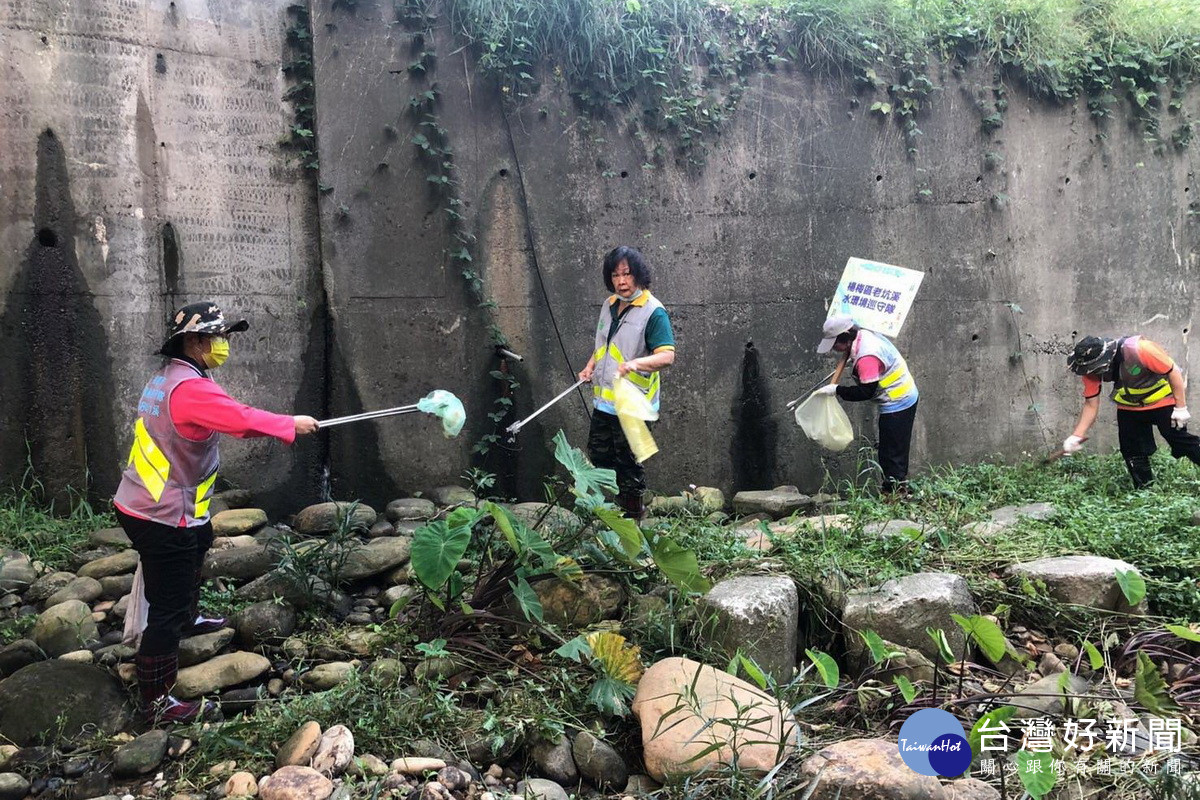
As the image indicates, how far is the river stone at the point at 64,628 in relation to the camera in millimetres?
3314

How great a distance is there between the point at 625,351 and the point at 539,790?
2.55m

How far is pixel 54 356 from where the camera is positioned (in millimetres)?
4578

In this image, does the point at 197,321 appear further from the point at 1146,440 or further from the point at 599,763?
the point at 1146,440

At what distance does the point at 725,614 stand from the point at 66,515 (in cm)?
390

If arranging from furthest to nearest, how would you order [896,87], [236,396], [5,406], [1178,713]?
[896,87] → [236,396] → [5,406] → [1178,713]

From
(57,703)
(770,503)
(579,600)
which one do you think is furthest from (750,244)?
(57,703)

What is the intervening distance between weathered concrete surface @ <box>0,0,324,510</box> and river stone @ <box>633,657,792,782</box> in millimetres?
3183

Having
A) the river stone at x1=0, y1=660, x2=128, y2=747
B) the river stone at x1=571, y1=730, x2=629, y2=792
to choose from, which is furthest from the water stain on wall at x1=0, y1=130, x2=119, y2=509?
the river stone at x1=571, y1=730, x2=629, y2=792

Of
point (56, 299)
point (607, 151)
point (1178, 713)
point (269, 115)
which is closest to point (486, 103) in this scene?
point (607, 151)

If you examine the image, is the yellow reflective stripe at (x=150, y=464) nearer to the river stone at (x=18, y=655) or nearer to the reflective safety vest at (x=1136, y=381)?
the river stone at (x=18, y=655)

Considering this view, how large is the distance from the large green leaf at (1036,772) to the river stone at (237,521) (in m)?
3.84

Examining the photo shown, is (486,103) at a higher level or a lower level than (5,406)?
higher

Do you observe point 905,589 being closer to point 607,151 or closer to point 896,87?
point 607,151

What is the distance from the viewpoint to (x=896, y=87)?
20.2ft
